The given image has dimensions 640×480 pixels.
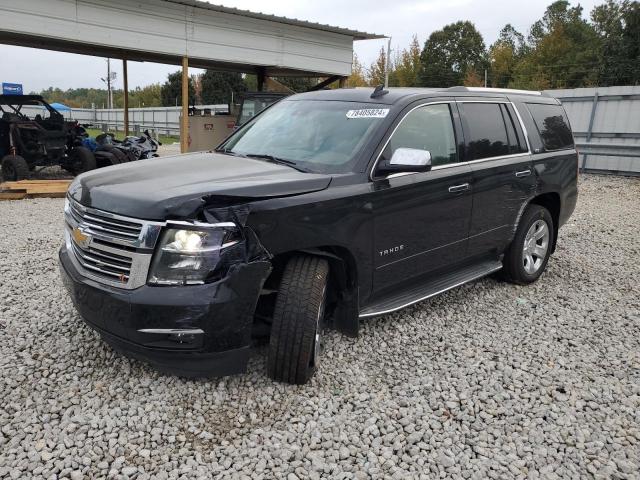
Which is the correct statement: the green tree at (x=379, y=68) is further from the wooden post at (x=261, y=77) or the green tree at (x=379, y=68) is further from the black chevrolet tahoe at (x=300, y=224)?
the black chevrolet tahoe at (x=300, y=224)

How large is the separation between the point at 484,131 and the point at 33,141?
10568 millimetres

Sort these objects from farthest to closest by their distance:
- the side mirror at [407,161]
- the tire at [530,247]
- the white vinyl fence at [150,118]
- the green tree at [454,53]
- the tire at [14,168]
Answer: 1. the green tree at [454,53]
2. the white vinyl fence at [150,118]
3. the tire at [14,168]
4. the tire at [530,247]
5. the side mirror at [407,161]

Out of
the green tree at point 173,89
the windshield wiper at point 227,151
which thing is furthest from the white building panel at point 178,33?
the green tree at point 173,89

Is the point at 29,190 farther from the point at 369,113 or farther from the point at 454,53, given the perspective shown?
the point at 454,53

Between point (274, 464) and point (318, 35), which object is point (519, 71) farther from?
point (274, 464)

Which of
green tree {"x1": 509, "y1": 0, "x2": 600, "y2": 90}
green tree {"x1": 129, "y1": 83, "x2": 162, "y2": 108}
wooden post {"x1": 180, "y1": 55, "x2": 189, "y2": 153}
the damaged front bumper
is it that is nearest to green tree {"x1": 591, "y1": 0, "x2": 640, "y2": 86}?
green tree {"x1": 509, "y1": 0, "x2": 600, "y2": 90}

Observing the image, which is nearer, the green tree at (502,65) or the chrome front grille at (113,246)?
the chrome front grille at (113,246)

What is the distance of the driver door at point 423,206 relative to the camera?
143 inches

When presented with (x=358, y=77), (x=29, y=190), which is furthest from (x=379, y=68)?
(x=29, y=190)

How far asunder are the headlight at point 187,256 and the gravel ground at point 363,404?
0.81 metres

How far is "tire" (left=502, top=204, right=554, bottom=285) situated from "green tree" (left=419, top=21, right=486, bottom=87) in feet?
174

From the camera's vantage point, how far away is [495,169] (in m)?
4.62

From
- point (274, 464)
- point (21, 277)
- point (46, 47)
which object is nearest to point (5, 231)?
point (21, 277)

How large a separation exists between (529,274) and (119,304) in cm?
416
